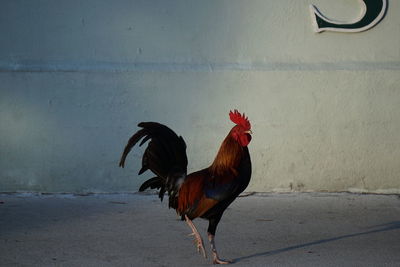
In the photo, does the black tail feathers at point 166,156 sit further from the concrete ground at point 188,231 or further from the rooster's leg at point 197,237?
the concrete ground at point 188,231

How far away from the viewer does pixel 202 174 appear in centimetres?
572

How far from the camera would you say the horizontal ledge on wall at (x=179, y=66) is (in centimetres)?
811

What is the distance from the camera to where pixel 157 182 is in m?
6.04

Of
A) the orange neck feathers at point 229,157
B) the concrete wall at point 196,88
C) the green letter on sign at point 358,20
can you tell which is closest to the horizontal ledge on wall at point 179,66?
the concrete wall at point 196,88

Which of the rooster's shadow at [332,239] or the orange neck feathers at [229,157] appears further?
the rooster's shadow at [332,239]

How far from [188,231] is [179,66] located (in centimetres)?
228

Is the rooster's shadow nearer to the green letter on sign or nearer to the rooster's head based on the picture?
the rooster's head

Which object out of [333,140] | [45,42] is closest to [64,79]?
[45,42]

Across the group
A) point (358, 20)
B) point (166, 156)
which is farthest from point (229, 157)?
point (358, 20)

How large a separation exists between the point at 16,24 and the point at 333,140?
13.0 feet

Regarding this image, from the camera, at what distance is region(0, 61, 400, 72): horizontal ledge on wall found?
8.11 metres

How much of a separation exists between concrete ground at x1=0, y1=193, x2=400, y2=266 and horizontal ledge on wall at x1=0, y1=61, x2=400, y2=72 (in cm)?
148

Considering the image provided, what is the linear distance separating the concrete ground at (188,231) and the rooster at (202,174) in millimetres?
463

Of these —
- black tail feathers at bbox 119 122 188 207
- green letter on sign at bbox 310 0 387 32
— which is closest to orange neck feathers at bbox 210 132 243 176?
black tail feathers at bbox 119 122 188 207
